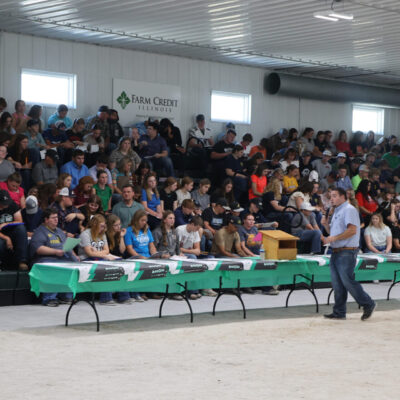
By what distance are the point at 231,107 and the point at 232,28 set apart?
14.5 ft

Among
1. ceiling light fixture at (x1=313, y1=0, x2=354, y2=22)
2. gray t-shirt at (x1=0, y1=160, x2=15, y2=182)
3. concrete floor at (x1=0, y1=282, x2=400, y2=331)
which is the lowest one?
concrete floor at (x1=0, y1=282, x2=400, y2=331)

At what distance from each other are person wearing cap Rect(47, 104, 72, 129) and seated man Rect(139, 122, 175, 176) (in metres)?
1.43

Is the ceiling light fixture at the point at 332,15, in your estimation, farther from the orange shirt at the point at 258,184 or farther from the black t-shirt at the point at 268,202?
the orange shirt at the point at 258,184

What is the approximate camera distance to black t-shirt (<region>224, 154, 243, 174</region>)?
15.9m

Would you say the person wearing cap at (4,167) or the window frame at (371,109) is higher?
the window frame at (371,109)

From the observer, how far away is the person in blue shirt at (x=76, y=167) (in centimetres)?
1320

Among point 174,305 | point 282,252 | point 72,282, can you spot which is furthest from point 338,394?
point 174,305

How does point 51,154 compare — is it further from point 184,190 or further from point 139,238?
point 139,238

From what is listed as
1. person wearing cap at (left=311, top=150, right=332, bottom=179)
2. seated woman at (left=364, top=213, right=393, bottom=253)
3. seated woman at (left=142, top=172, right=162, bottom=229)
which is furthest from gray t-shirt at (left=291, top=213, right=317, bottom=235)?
person wearing cap at (left=311, top=150, right=332, bottom=179)

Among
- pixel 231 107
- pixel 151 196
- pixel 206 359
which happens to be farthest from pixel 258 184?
pixel 206 359

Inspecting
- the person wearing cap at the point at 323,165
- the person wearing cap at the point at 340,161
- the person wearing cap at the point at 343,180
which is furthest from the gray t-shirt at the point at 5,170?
the person wearing cap at the point at 340,161

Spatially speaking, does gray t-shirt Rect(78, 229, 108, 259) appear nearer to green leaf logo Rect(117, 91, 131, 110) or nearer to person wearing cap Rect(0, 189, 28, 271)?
person wearing cap Rect(0, 189, 28, 271)

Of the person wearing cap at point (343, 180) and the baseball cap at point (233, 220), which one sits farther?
the person wearing cap at point (343, 180)

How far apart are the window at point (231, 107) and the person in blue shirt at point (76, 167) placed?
540cm
